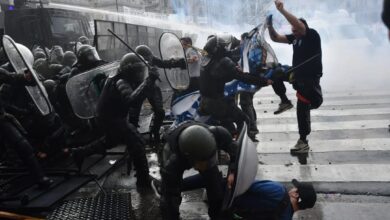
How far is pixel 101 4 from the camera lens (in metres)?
32.5

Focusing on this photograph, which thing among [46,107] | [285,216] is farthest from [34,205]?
[285,216]

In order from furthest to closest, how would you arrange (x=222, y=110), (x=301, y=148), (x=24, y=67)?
1. (x=301, y=148)
2. (x=222, y=110)
3. (x=24, y=67)

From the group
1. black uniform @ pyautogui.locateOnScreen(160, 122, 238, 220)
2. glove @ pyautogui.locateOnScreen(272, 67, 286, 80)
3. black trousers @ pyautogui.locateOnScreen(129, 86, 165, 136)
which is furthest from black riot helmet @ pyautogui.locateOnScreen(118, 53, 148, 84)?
glove @ pyautogui.locateOnScreen(272, 67, 286, 80)

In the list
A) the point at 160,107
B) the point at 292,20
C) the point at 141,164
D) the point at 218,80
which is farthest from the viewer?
the point at 160,107

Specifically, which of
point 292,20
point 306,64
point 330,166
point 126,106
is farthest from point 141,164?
point 292,20

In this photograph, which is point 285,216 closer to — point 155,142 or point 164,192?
point 164,192

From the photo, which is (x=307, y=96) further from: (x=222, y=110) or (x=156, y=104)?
(x=156, y=104)

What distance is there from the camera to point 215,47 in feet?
17.1

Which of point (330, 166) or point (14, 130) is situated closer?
point (14, 130)

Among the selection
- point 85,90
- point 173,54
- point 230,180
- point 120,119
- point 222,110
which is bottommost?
point 222,110

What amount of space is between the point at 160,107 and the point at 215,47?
1.74m

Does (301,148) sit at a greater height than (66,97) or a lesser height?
lesser

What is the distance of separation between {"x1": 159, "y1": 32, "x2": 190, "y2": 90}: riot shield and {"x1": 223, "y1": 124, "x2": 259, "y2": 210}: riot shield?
3501 mm

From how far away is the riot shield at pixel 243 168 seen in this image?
106 inches
